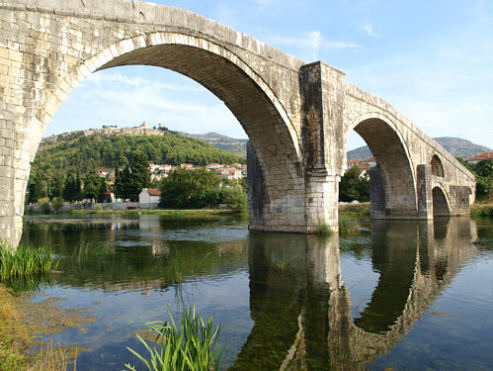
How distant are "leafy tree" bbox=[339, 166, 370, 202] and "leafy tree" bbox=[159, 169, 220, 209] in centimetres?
1583

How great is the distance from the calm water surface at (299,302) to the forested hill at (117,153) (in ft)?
289

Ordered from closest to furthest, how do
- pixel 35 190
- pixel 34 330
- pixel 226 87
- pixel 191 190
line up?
pixel 34 330
pixel 226 87
pixel 191 190
pixel 35 190

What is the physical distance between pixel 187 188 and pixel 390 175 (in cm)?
2992

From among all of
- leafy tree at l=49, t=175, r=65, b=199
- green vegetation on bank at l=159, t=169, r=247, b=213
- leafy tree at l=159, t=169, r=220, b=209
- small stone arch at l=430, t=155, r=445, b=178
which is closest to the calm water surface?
small stone arch at l=430, t=155, r=445, b=178

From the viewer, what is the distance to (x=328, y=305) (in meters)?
4.82

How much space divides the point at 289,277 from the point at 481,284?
3.13 m

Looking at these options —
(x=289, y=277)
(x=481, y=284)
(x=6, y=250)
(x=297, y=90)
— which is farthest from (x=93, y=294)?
(x=297, y=90)

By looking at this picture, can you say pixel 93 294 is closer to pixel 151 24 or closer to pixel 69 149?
pixel 151 24

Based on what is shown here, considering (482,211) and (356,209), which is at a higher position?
(356,209)

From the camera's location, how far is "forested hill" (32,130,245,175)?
9212 centimetres

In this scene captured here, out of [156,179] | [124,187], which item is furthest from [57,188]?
[156,179]

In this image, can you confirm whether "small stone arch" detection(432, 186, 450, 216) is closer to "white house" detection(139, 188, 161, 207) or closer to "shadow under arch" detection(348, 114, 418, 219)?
"shadow under arch" detection(348, 114, 418, 219)

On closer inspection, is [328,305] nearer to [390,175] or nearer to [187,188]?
[390,175]

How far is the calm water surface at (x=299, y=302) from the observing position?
3.32 m
